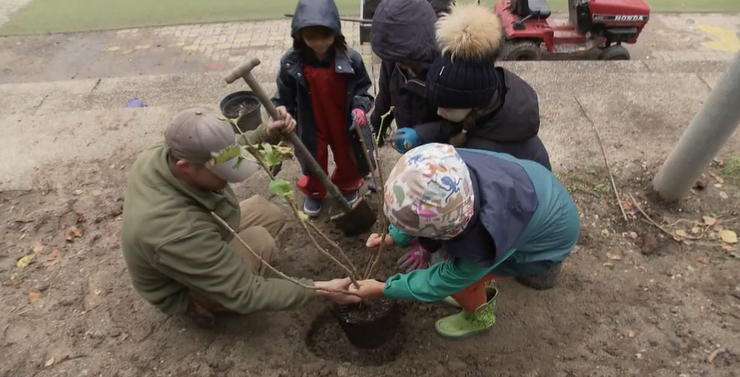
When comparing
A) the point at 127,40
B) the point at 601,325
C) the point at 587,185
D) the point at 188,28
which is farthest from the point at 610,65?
the point at 127,40

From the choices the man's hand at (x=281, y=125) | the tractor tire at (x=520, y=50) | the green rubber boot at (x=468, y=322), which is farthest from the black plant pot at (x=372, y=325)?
the tractor tire at (x=520, y=50)

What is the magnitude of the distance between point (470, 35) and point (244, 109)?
6.28ft

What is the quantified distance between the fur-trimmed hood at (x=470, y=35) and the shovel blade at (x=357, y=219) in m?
1.08

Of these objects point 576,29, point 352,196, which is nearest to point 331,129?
point 352,196

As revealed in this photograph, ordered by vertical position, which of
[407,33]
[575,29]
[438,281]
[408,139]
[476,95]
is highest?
[407,33]

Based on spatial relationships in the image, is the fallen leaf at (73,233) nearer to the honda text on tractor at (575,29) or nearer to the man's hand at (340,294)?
the man's hand at (340,294)

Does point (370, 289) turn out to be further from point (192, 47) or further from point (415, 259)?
point (192, 47)

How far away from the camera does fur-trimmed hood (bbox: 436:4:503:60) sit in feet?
7.14

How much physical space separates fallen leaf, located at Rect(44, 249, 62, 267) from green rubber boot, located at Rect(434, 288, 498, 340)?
220 cm

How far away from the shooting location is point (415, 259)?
9.48 feet

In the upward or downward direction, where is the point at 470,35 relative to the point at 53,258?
upward

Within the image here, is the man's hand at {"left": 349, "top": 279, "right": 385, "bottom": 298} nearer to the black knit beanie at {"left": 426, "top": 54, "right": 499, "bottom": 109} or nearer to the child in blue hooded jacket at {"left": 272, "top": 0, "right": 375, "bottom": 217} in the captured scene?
the child in blue hooded jacket at {"left": 272, "top": 0, "right": 375, "bottom": 217}

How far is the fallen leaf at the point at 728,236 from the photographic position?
3.02m

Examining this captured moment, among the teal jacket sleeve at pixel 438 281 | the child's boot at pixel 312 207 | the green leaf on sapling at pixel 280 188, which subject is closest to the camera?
the green leaf on sapling at pixel 280 188
